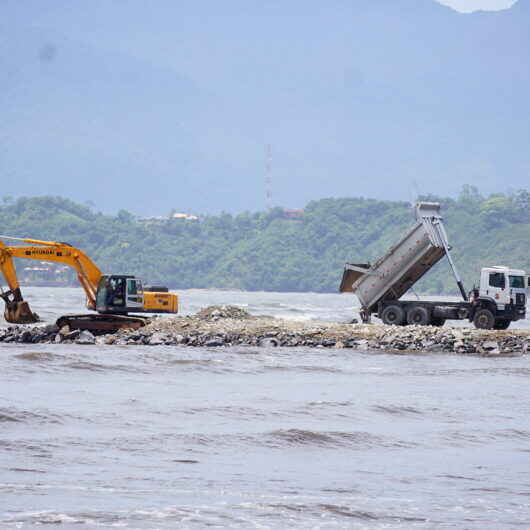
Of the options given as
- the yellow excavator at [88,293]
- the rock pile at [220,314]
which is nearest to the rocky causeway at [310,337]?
the yellow excavator at [88,293]

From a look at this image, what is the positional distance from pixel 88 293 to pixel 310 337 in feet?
27.1

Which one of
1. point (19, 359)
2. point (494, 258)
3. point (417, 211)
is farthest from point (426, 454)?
point (494, 258)

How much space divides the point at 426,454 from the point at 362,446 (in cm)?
113

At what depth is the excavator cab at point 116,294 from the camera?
130 feet

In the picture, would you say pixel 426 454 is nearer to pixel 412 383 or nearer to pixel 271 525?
pixel 271 525

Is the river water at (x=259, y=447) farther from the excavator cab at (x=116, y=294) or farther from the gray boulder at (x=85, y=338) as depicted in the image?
the excavator cab at (x=116, y=294)

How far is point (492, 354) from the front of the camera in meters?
36.0

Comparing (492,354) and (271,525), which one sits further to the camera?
(492,354)

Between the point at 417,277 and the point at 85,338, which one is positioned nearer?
the point at 85,338

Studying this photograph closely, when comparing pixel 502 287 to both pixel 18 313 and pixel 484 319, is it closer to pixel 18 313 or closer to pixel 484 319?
pixel 484 319

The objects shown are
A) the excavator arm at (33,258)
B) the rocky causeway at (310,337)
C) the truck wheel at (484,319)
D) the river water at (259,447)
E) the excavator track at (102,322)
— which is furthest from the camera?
the truck wheel at (484,319)

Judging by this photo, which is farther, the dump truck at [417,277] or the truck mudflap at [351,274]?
the truck mudflap at [351,274]

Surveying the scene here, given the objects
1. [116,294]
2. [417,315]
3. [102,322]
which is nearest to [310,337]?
[417,315]

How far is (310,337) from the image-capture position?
3850cm
